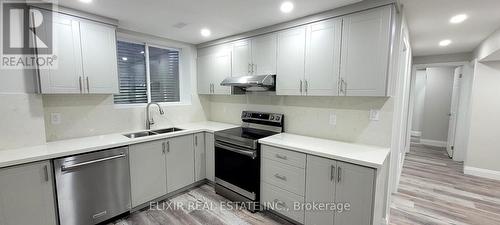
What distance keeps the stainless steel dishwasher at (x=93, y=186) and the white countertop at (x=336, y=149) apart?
65.4 inches

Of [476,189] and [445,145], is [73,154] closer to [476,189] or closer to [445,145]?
[476,189]

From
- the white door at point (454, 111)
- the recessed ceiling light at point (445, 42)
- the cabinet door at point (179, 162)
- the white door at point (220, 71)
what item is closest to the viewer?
the cabinet door at point (179, 162)

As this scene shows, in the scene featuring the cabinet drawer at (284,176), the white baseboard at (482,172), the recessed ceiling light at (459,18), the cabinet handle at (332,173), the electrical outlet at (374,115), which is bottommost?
the white baseboard at (482,172)

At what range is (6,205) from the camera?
5.65ft

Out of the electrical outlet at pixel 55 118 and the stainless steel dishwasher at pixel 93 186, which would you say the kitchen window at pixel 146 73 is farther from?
the stainless steel dishwasher at pixel 93 186

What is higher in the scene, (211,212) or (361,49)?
(361,49)

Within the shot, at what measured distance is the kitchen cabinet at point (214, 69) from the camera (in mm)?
3328

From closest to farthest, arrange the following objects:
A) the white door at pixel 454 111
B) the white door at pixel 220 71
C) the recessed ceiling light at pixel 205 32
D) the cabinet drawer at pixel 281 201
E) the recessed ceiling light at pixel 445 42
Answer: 1. the cabinet drawer at pixel 281 201
2. the recessed ceiling light at pixel 205 32
3. the white door at pixel 220 71
4. the recessed ceiling light at pixel 445 42
5. the white door at pixel 454 111

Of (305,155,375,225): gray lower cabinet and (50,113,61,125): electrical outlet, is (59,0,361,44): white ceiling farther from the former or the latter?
(305,155,375,225): gray lower cabinet

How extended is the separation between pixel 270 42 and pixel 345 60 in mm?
1016

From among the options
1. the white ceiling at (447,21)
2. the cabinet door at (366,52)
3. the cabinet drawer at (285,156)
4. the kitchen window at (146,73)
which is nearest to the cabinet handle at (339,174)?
the cabinet drawer at (285,156)

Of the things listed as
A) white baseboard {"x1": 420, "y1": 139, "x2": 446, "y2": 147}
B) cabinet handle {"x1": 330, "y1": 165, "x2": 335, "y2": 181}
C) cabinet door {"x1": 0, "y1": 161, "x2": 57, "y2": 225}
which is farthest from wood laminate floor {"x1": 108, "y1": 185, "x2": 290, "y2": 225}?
white baseboard {"x1": 420, "y1": 139, "x2": 446, "y2": 147}

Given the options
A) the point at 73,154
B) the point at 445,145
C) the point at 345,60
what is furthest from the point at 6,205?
the point at 445,145

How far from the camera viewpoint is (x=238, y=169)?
106 inches
